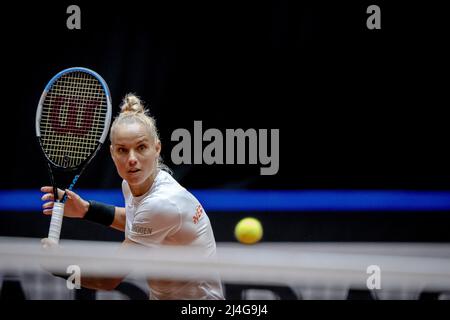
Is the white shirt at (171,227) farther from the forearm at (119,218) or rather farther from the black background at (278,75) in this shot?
the black background at (278,75)

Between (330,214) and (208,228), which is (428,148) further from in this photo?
(208,228)

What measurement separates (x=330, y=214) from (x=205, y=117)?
96 centimetres

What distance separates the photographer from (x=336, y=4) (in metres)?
4.35

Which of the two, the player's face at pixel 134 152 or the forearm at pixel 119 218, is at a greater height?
the player's face at pixel 134 152

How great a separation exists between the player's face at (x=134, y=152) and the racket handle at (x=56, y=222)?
0.88ft

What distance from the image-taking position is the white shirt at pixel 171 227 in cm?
269

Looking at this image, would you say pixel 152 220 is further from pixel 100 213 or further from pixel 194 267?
pixel 100 213

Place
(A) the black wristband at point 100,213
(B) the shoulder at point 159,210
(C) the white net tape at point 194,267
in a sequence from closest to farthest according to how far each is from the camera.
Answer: (C) the white net tape at point 194,267 → (B) the shoulder at point 159,210 → (A) the black wristband at point 100,213

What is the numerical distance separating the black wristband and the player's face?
12.7 inches

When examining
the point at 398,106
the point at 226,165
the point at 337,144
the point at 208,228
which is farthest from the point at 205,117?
the point at 208,228

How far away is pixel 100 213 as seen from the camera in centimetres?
306
